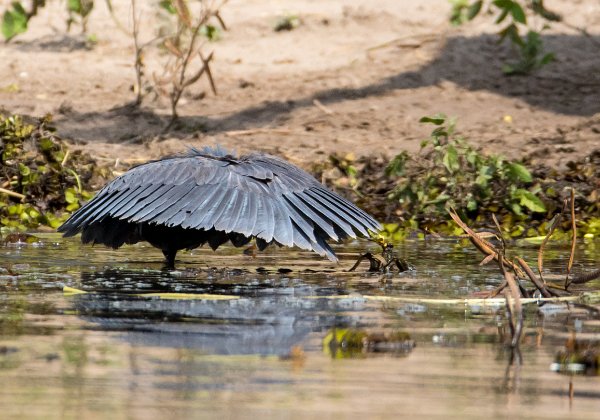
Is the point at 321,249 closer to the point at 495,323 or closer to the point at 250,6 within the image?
the point at 495,323

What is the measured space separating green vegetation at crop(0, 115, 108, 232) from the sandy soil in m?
0.67

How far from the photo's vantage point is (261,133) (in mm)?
11031

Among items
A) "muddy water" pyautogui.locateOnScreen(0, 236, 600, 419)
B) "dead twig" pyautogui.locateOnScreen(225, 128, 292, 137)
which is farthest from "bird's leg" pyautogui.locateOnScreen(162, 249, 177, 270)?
"dead twig" pyautogui.locateOnScreen(225, 128, 292, 137)

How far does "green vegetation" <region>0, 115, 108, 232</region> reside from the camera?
8.91 metres

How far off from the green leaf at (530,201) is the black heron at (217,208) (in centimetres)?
270

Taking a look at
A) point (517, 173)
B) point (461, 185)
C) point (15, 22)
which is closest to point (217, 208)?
point (517, 173)

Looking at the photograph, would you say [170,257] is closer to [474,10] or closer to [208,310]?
[208,310]

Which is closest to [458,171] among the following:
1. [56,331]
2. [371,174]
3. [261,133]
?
[371,174]

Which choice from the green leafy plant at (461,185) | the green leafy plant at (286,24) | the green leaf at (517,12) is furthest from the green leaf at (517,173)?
the green leafy plant at (286,24)

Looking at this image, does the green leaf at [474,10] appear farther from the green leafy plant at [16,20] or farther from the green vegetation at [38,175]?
the green leafy plant at [16,20]

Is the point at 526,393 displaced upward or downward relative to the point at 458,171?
downward

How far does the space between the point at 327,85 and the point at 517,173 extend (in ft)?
12.3

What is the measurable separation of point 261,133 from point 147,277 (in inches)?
198

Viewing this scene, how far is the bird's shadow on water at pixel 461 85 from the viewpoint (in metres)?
11.3
